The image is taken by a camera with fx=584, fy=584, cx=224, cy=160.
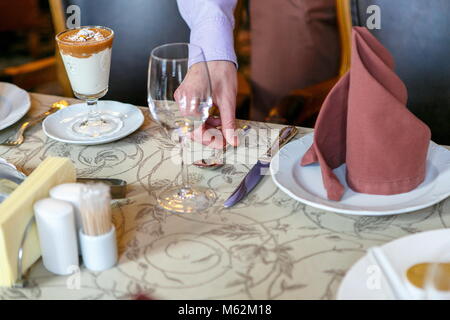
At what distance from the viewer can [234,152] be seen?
104cm

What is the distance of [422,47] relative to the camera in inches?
56.3

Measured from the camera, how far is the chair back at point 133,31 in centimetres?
166

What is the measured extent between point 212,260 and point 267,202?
0.16m

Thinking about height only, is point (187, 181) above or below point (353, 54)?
below

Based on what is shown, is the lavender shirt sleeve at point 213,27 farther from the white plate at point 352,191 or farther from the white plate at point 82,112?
the white plate at point 352,191

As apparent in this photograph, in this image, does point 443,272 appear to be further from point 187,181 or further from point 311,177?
point 187,181

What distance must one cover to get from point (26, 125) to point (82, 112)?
116 mm

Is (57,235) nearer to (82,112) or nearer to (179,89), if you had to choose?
(179,89)

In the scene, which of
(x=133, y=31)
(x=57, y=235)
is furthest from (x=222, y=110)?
(x=133, y=31)

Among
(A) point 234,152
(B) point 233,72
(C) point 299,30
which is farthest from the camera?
(C) point 299,30

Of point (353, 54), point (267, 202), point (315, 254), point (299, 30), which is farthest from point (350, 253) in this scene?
point (299, 30)

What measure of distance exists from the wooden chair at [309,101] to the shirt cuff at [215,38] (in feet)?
0.94

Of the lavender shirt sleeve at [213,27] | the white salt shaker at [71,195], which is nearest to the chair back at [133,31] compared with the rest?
the lavender shirt sleeve at [213,27]

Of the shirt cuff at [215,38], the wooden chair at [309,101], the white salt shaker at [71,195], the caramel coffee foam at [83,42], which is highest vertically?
the caramel coffee foam at [83,42]
